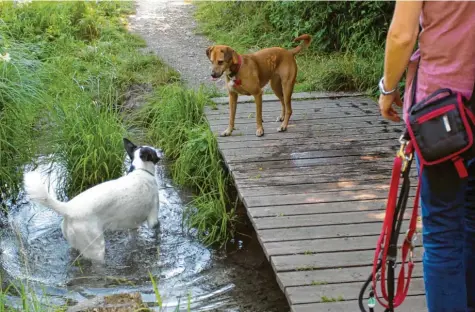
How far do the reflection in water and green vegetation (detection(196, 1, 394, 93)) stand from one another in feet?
9.74

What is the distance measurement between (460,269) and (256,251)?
2.47 meters

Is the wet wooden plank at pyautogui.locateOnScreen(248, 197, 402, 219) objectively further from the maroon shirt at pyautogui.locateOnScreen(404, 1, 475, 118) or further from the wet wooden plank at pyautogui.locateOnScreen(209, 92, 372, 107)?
the wet wooden plank at pyautogui.locateOnScreen(209, 92, 372, 107)

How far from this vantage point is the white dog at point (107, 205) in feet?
13.8

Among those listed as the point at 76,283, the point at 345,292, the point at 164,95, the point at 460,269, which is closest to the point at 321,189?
the point at 345,292

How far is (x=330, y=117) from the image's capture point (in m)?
6.35

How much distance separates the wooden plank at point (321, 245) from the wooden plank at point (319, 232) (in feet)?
0.15

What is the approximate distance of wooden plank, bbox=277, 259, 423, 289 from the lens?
3.37 metres

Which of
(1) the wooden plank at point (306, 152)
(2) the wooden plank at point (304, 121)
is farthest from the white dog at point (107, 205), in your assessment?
(2) the wooden plank at point (304, 121)

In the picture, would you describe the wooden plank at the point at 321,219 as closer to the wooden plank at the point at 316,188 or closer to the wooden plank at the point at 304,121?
the wooden plank at the point at 316,188

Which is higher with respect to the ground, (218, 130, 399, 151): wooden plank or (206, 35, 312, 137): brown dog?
(206, 35, 312, 137): brown dog

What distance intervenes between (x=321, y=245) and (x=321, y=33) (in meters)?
6.02

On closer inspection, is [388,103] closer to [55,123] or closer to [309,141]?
[309,141]

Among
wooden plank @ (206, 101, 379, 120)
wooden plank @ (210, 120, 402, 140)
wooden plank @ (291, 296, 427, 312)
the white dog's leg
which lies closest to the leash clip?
wooden plank @ (291, 296, 427, 312)

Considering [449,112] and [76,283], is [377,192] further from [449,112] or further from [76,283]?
[449,112]
